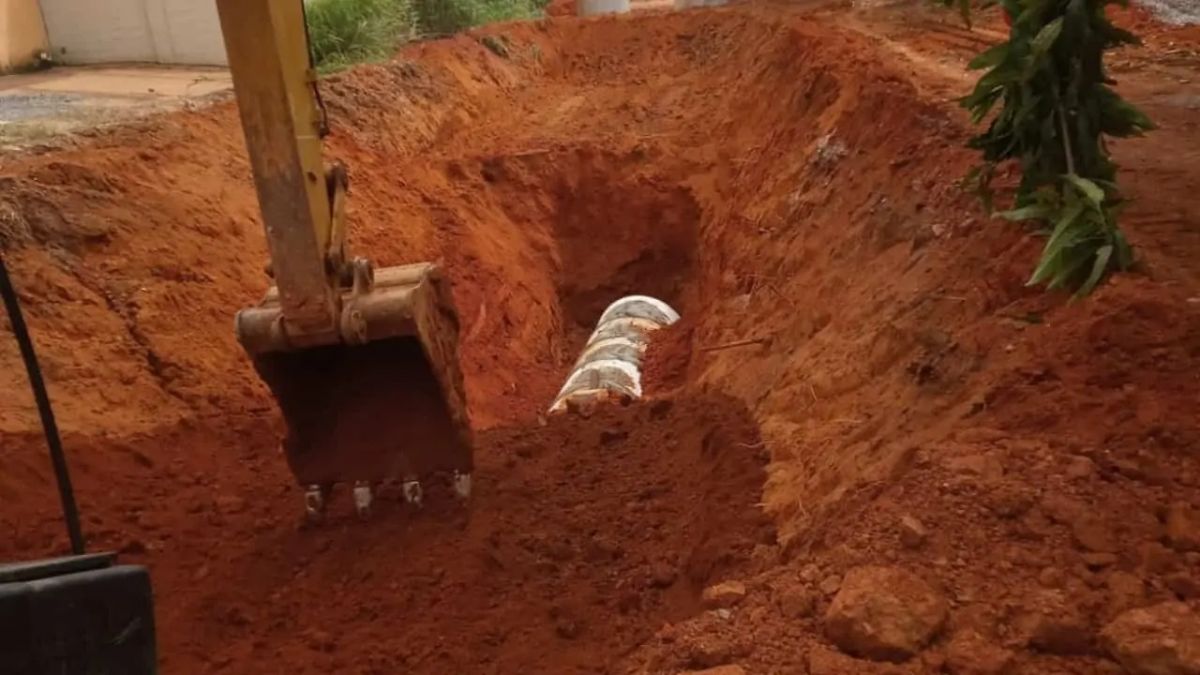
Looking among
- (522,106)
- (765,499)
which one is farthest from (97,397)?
(522,106)

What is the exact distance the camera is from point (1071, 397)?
3201mm

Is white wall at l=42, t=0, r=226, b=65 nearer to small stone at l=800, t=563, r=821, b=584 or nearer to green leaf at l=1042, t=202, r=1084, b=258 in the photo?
→ green leaf at l=1042, t=202, r=1084, b=258

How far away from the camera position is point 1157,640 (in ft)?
7.53

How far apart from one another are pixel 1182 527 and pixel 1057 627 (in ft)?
1.51

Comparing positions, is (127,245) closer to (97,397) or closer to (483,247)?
(97,397)

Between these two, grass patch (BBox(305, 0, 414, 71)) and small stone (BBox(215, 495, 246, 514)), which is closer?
small stone (BBox(215, 495, 246, 514))

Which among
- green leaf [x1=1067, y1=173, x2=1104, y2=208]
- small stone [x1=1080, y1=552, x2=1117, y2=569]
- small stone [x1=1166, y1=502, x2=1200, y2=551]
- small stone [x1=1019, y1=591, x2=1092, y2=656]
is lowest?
small stone [x1=1019, y1=591, x2=1092, y2=656]

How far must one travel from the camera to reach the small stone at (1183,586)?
247 cm

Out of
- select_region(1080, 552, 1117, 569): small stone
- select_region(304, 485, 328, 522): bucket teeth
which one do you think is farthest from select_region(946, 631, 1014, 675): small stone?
select_region(304, 485, 328, 522): bucket teeth

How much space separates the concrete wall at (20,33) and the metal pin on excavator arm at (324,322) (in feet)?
29.0

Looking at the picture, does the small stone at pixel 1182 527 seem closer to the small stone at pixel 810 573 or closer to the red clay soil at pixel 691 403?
the red clay soil at pixel 691 403

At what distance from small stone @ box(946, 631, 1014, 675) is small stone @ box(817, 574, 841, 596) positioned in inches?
14.7

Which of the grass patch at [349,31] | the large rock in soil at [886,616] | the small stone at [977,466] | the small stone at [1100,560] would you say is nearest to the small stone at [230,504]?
the large rock in soil at [886,616]

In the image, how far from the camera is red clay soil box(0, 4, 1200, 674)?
2867 millimetres
